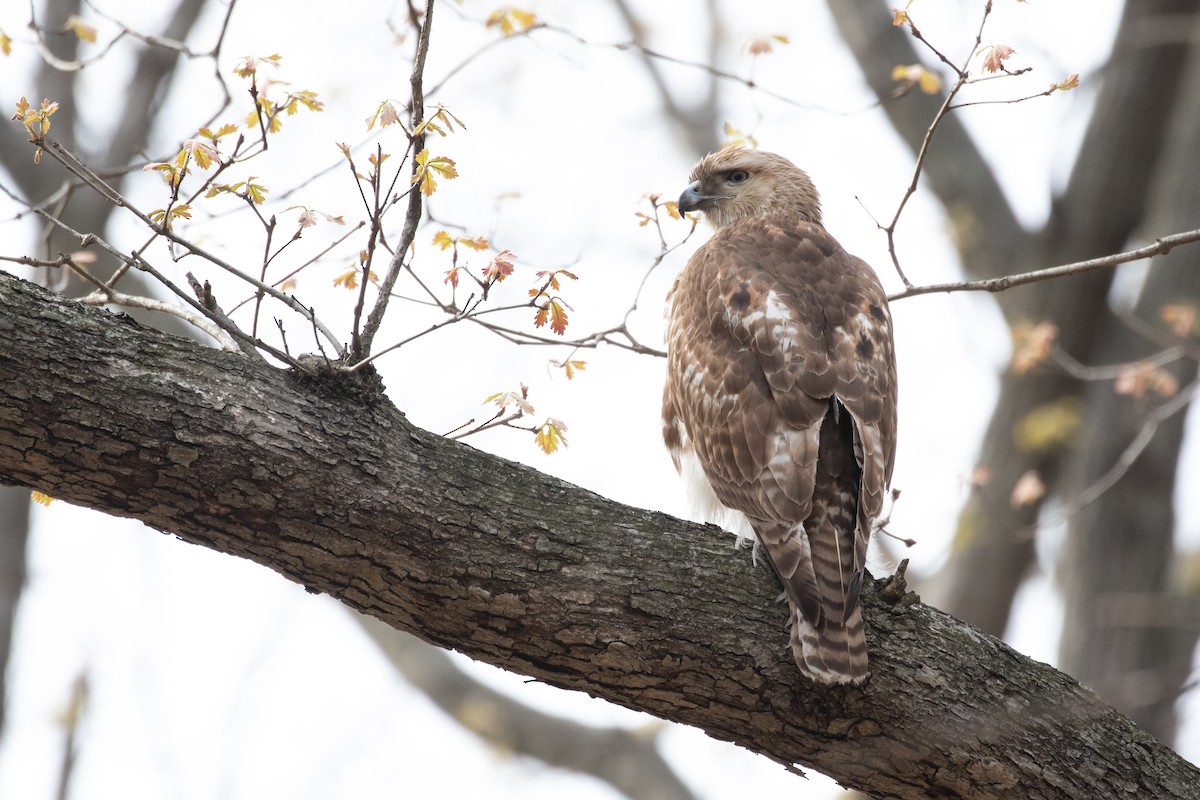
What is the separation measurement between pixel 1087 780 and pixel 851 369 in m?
1.61

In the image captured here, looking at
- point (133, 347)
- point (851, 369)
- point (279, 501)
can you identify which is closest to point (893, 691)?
point (851, 369)

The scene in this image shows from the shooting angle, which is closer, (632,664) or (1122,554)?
(632,664)

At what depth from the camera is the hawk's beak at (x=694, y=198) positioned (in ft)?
21.6

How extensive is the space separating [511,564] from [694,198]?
3.43 m

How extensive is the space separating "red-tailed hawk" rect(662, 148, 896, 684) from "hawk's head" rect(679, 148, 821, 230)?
789mm

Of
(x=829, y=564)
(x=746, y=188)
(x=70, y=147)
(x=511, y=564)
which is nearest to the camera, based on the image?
(x=511, y=564)

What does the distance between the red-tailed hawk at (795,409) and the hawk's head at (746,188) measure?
789 millimetres

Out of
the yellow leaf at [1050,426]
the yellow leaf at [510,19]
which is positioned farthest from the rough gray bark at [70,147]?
the yellow leaf at [1050,426]

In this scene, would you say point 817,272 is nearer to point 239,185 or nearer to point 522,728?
point 239,185

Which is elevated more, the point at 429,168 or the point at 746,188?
the point at 746,188

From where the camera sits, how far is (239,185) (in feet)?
13.1

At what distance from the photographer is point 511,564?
12.1 ft

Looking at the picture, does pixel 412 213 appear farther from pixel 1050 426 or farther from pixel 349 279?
pixel 1050 426

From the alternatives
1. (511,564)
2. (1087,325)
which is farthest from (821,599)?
(1087,325)
